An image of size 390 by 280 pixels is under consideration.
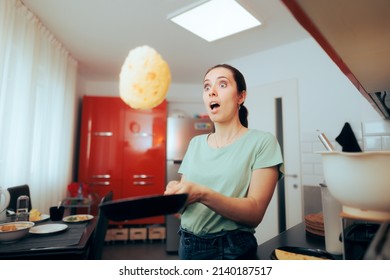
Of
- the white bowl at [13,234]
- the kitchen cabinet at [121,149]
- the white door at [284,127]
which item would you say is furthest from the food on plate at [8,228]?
the kitchen cabinet at [121,149]

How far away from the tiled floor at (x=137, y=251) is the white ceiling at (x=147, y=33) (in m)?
1.45

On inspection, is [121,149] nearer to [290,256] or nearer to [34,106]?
[34,106]

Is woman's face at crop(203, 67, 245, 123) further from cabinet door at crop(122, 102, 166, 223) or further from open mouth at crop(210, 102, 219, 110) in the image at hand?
cabinet door at crop(122, 102, 166, 223)

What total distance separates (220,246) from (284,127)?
3.46 feet

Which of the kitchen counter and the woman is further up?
the woman

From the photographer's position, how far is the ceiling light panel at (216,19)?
1274 millimetres

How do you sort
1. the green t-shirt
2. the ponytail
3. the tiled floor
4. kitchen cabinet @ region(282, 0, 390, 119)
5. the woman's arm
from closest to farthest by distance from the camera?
kitchen cabinet @ region(282, 0, 390, 119) < the woman's arm < the green t-shirt < the ponytail < the tiled floor

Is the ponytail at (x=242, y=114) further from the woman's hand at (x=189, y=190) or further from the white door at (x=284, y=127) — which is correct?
the white door at (x=284, y=127)

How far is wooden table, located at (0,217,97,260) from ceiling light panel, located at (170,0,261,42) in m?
1.18

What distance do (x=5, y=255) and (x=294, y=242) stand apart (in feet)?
2.64

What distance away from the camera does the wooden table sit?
733 mm

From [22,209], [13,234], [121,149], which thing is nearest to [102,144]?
[121,149]

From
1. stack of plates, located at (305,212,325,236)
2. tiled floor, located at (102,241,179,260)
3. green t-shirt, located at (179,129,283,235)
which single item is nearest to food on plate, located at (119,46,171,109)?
green t-shirt, located at (179,129,283,235)
